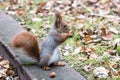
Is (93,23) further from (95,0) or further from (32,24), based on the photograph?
(95,0)

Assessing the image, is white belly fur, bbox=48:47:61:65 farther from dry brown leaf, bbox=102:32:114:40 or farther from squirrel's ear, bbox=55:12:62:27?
dry brown leaf, bbox=102:32:114:40

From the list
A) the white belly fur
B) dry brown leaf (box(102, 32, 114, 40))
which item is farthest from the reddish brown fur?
dry brown leaf (box(102, 32, 114, 40))

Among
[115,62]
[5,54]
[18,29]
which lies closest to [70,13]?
[18,29]

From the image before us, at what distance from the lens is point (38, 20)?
592cm

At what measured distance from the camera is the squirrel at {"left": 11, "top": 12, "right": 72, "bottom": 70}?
3689mm

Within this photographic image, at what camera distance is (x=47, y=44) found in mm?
3771

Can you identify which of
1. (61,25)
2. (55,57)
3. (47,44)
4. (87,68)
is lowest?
(87,68)

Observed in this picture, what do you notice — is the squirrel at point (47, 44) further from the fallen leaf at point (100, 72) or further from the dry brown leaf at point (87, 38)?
the dry brown leaf at point (87, 38)

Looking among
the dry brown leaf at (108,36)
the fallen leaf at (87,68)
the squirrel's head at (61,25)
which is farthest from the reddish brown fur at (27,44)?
the dry brown leaf at (108,36)

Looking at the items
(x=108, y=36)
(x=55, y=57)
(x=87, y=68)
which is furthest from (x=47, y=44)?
(x=108, y=36)

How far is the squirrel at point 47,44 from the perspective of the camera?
369cm

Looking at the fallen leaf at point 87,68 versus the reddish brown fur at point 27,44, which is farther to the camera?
the fallen leaf at point 87,68

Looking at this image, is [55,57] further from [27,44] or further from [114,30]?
[114,30]

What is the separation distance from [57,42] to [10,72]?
0.88m
